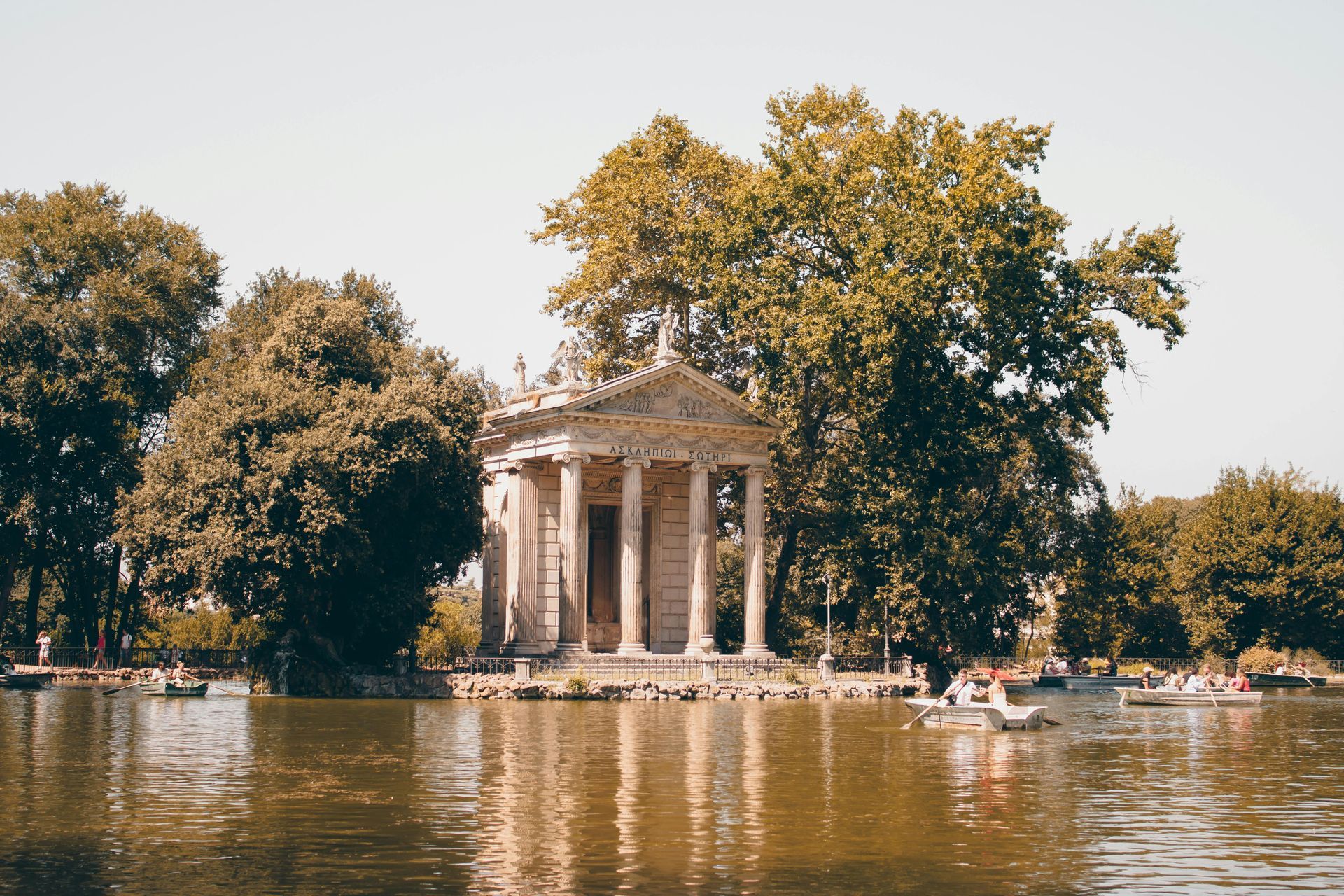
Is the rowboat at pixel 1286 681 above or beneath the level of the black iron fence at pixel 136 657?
beneath

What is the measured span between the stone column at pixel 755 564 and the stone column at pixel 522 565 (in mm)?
8192

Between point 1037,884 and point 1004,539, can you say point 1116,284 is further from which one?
point 1037,884

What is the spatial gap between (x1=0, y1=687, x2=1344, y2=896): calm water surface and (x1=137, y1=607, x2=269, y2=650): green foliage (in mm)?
29793

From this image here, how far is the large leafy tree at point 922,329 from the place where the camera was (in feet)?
177

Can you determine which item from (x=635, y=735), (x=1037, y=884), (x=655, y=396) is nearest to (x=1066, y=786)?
(x=1037, y=884)

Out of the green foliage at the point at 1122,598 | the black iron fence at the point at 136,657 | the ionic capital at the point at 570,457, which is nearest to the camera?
the ionic capital at the point at 570,457

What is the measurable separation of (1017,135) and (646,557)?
22059 millimetres

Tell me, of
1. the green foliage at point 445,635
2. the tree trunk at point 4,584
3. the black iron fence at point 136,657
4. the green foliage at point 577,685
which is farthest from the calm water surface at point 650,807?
the green foliage at point 445,635

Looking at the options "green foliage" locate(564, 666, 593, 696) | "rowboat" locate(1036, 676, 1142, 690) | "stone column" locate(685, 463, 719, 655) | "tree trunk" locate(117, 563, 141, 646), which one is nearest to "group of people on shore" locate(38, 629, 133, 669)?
"tree trunk" locate(117, 563, 141, 646)

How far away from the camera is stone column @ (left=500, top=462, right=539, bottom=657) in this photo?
53.8 meters

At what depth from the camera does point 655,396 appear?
54.6 m

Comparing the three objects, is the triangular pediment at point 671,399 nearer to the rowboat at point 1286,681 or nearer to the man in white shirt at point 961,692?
the man in white shirt at point 961,692

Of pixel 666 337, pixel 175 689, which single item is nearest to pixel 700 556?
pixel 666 337

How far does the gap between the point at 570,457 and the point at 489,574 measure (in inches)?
347
